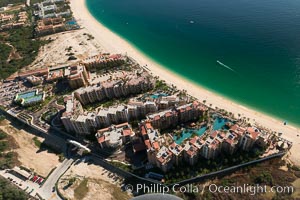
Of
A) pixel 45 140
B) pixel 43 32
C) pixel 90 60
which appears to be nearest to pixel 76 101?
pixel 45 140

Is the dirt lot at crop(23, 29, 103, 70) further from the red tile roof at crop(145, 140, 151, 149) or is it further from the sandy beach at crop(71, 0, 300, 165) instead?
the red tile roof at crop(145, 140, 151, 149)

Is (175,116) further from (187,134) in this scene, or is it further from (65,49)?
(65,49)

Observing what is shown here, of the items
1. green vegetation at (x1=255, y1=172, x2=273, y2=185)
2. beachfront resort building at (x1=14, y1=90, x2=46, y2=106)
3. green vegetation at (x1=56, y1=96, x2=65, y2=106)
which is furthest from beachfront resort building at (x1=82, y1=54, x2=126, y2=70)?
green vegetation at (x1=255, y1=172, x2=273, y2=185)

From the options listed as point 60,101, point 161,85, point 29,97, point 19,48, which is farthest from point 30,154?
point 19,48

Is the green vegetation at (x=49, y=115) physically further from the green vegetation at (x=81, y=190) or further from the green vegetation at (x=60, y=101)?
the green vegetation at (x=81, y=190)

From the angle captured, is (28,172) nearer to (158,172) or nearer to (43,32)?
(158,172)

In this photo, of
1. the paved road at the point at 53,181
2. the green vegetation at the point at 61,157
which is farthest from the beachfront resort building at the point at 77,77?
the paved road at the point at 53,181
